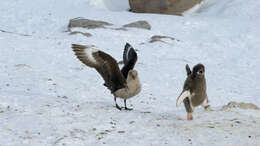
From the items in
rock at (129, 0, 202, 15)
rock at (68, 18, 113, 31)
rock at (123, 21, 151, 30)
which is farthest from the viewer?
rock at (129, 0, 202, 15)

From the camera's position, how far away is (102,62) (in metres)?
7.92

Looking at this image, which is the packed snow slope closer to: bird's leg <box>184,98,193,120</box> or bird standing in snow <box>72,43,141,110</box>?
bird's leg <box>184,98,193,120</box>

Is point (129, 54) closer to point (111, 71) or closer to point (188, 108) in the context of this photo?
point (111, 71)

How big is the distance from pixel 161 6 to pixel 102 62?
750 inches

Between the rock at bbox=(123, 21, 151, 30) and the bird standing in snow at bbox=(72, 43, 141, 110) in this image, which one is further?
the rock at bbox=(123, 21, 151, 30)

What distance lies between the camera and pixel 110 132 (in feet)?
22.3

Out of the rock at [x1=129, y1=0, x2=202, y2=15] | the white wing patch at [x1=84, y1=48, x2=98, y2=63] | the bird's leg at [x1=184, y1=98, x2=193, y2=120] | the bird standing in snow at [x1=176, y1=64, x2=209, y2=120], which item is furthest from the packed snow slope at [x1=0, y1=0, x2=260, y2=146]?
the white wing patch at [x1=84, y1=48, x2=98, y2=63]

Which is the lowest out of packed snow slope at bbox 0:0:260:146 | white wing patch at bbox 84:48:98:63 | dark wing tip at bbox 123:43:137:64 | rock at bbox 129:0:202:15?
packed snow slope at bbox 0:0:260:146

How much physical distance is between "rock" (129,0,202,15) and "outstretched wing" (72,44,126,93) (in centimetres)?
1878

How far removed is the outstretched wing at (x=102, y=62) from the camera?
7757mm

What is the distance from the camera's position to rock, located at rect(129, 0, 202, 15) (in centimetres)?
2639

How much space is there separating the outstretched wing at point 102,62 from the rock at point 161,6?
739 inches

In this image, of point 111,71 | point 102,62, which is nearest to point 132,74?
point 111,71

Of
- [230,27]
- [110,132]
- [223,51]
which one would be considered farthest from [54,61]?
[230,27]
